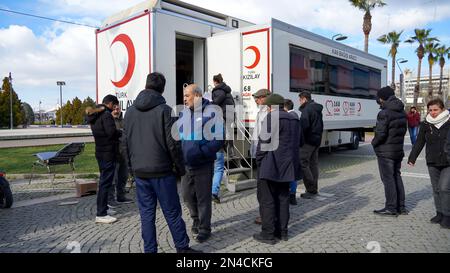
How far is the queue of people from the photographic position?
338cm

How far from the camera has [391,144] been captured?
5.00 meters

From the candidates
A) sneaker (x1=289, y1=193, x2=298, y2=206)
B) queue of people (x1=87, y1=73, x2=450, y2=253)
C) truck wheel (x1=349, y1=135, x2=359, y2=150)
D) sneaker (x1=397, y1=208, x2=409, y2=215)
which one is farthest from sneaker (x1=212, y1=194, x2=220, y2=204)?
truck wheel (x1=349, y1=135, x2=359, y2=150)

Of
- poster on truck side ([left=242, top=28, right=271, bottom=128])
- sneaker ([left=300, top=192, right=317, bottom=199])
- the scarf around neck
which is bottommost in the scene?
sneaker ([left=300, top=192, right=317, bottom=199])

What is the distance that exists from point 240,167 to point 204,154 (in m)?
3.30

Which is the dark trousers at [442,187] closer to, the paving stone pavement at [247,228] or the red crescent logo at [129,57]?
the paving stone pavement at [247,228]

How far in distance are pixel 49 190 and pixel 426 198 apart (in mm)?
7211

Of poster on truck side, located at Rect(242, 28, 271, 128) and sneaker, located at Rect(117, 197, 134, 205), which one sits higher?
poster on truck side, located at Rect(242, 28, 271, 128)

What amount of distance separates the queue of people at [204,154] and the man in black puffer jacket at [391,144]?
0.5 inches

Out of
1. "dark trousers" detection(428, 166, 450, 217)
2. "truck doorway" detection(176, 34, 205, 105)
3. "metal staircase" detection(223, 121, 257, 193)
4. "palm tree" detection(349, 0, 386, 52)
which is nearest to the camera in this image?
"dark trousers" detection(428, 166, 450, 217)

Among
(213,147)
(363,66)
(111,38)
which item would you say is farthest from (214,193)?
(363,66)

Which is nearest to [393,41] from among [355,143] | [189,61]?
[355,143]

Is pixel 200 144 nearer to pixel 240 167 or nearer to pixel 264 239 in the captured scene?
pixel 264 239

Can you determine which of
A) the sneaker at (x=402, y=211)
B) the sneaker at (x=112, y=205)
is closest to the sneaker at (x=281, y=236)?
the sneaker at (x=402, y=211)

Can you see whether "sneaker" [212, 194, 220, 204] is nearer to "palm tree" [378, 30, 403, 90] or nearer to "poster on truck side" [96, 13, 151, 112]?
"poster on truck side" [96, 13, 151, 112]
